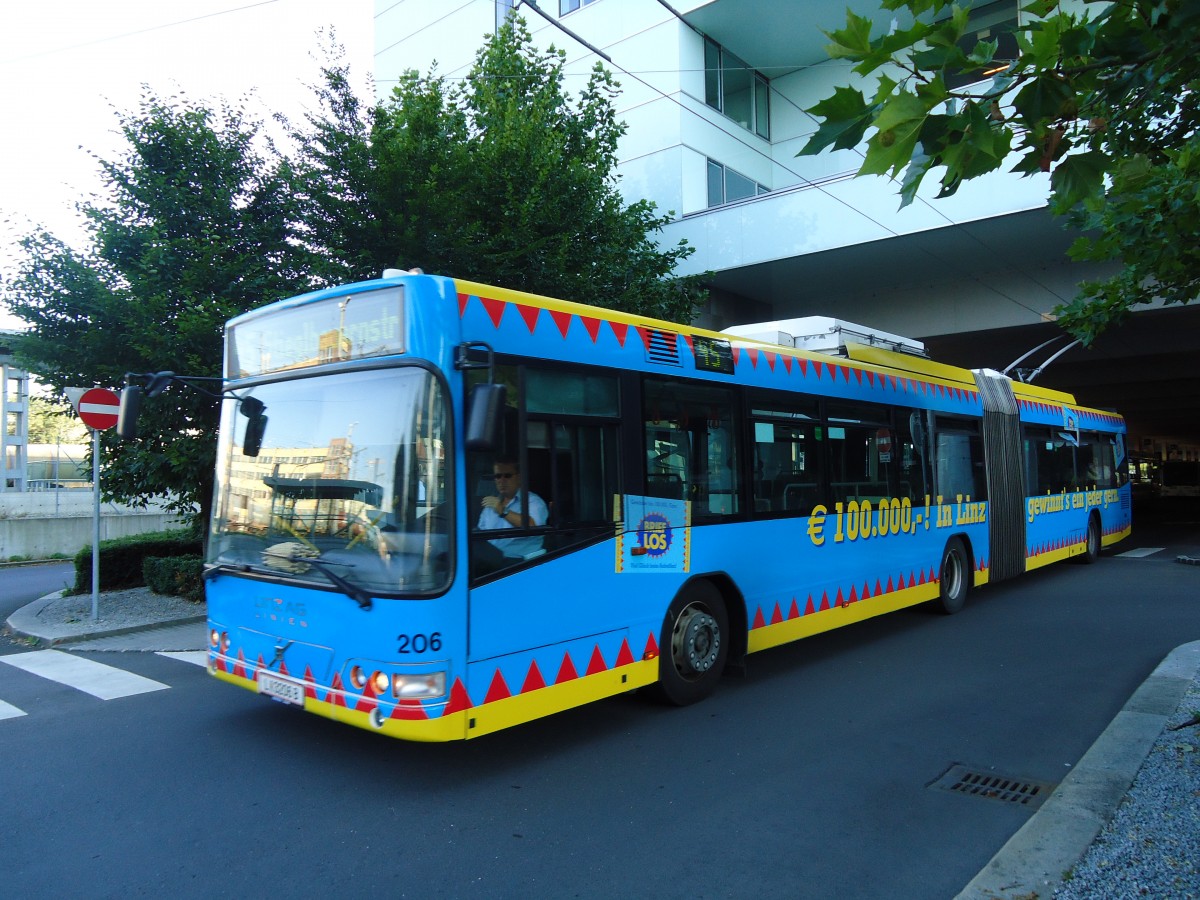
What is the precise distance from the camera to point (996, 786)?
4902mm

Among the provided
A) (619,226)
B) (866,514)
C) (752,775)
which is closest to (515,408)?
(752,775)

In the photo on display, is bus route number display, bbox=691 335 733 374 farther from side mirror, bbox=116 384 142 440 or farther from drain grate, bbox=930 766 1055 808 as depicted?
side mirror, bbox=116 384 142 440

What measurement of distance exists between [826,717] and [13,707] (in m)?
6.59

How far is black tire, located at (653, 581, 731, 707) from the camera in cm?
632

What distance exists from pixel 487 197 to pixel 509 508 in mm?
8404

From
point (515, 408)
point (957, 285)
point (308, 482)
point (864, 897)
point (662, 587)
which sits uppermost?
point (957, 285)

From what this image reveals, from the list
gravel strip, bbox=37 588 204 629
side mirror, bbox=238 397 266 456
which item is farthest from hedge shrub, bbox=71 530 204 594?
side mirror, bbox=238 397 266 456

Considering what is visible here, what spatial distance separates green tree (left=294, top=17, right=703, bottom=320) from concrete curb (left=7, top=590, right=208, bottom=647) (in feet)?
16.0

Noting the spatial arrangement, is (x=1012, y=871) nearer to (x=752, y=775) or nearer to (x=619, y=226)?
(x=752, y=775)

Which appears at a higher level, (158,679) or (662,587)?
(662,587)

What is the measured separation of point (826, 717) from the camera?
6.29m

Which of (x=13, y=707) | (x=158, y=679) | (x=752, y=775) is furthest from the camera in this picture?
(x=158, y=679)

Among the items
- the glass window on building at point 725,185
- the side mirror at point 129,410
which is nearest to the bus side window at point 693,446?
the side mirror at point 129,410

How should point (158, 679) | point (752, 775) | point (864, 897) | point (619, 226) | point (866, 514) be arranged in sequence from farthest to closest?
point (619, 226) → point (866, 514) → point (158, 679) → point (752, 775) → point (864, 897)
